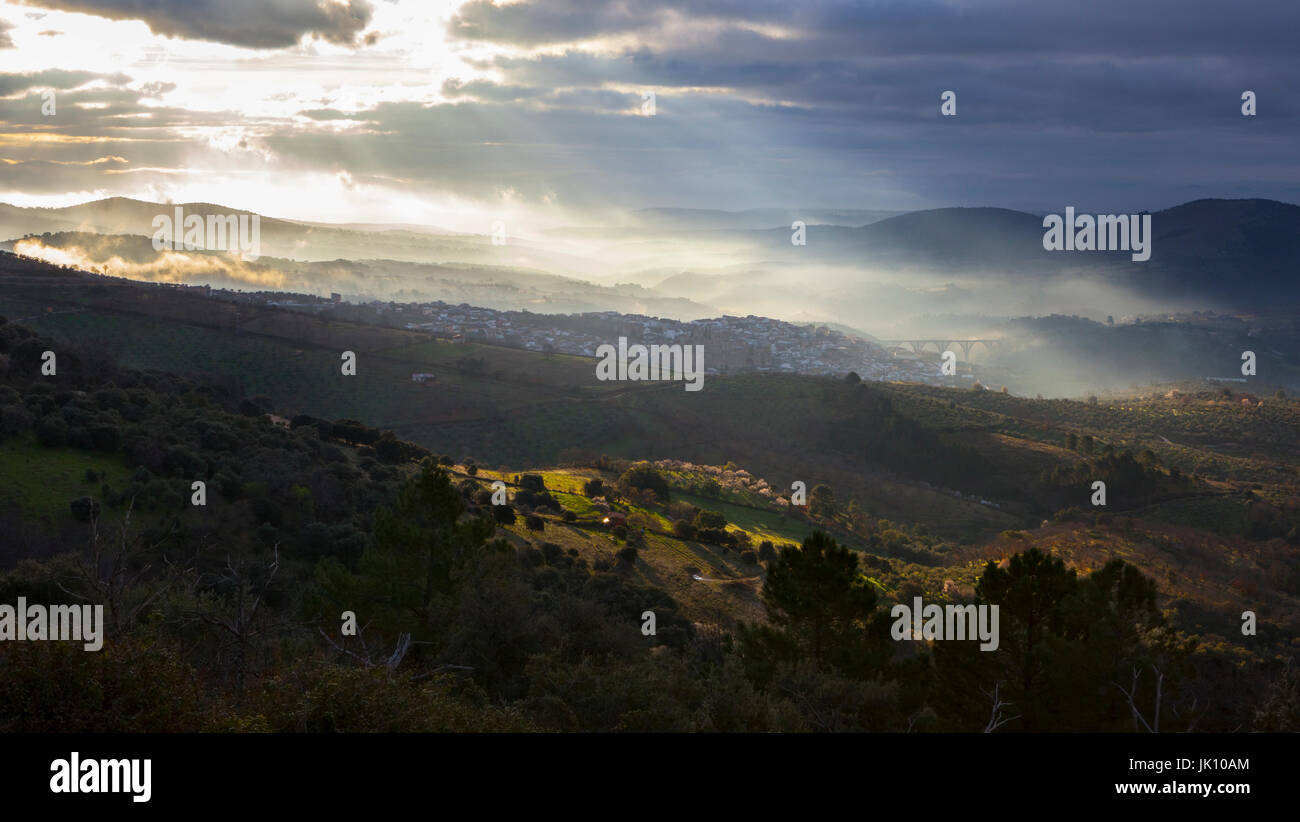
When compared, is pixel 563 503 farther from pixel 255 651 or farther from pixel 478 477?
pixel 255 651

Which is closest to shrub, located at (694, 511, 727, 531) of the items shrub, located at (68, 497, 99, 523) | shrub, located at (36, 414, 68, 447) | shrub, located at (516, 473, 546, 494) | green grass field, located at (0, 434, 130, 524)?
shrub, located at (516, 473, 546, 494)

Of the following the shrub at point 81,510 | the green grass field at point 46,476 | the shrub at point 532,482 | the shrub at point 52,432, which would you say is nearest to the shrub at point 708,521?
the shrub at point 532,482

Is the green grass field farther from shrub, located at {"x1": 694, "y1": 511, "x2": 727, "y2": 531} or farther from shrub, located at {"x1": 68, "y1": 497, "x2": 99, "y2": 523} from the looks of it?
shrub, located at {"x1": 694, "y1": 511, "x2": 727, "y2": 531}

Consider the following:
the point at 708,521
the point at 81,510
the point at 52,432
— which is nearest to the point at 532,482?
the point at 708,521

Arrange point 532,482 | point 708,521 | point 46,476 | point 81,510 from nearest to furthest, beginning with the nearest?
point 81,510 < point 46,476 < point 708,521 < point 532,482

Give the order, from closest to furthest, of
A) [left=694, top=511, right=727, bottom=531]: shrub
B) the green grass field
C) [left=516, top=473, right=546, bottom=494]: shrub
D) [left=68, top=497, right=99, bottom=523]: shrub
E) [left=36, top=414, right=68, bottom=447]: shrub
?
[left=68, top=497, right=99, bottom=523]: shrub → the green grass field → [left=36, top=414, right=68, bottom=447]: shrub → [left=694, top=511, right=727, bottom=531]: shrub → [left=516, top=473, right=546, bottom=494]: shrub

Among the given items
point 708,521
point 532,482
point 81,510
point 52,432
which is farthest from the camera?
point 532,482

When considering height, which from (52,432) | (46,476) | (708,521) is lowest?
(708,521)

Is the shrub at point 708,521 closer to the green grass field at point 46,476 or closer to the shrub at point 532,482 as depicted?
the shrub at point 532,482

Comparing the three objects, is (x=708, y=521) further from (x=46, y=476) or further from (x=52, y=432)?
(x=52, y=432)

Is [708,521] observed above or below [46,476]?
below
